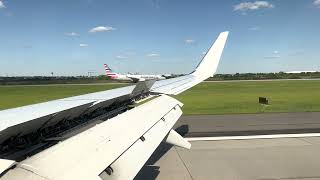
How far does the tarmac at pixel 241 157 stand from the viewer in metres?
8.30

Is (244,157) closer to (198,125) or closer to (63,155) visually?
(198,125)

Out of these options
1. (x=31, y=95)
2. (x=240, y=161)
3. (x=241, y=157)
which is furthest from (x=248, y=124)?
(x=31, y=95)

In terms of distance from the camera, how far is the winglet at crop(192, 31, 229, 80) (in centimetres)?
1091

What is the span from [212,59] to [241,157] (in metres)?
3.11

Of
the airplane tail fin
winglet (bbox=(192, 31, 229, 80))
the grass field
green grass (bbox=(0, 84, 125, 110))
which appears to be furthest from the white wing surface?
the airplane tail fin

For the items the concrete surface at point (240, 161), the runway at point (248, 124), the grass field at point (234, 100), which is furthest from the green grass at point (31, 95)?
the concrete surface at point (240, 161)

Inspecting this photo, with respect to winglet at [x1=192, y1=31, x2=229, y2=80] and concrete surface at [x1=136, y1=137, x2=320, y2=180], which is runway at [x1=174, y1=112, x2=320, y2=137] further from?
winglet at [x1=192, y1=31, x2=229, y2=80]

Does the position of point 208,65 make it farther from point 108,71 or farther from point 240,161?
point 108,71

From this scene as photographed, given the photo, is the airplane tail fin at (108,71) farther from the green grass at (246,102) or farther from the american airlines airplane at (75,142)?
the american airlines airplane at (75,142)

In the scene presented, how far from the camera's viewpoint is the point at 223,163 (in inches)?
365

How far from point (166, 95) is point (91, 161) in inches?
217

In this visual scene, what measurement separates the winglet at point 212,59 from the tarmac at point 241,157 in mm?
2241

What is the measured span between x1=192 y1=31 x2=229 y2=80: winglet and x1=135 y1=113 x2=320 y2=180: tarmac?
2241 millimetres

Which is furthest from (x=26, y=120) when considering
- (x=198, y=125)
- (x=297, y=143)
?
(x=198, y=125)
